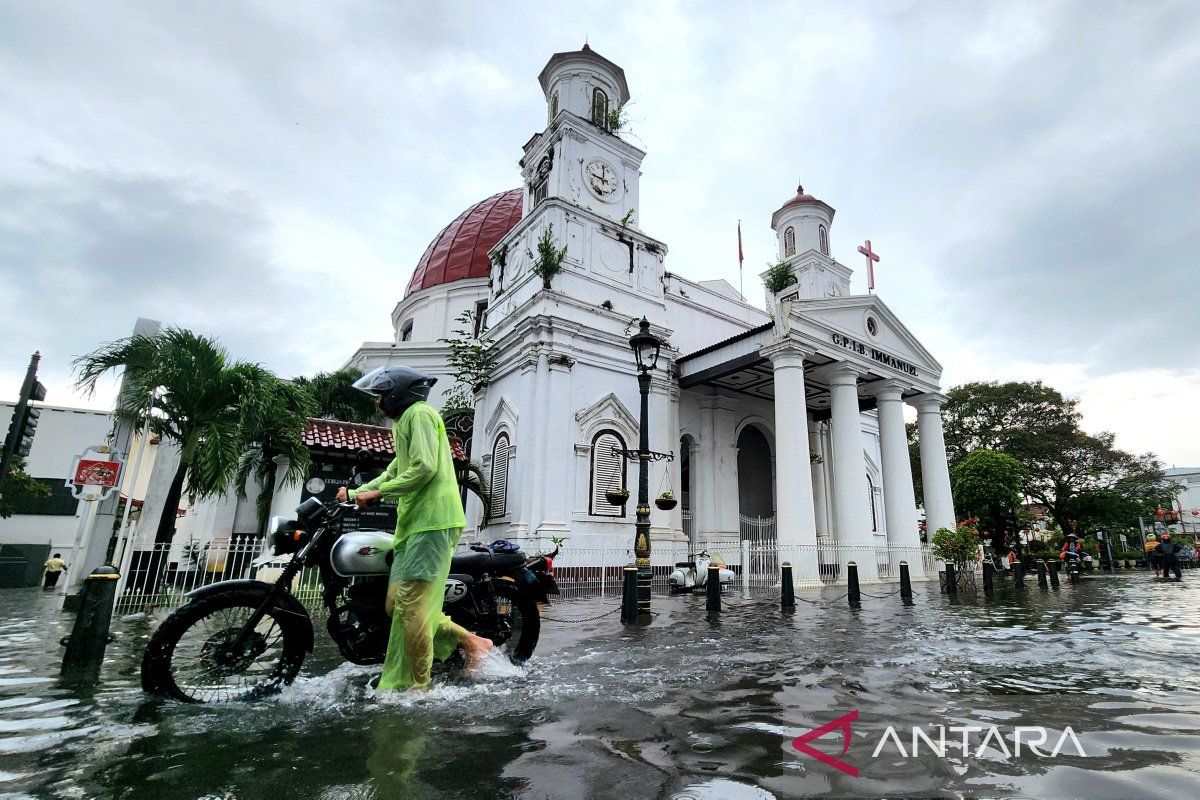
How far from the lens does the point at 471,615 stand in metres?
4.05

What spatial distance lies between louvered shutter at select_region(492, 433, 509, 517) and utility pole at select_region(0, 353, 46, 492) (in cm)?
1027

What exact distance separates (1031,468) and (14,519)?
50154mm

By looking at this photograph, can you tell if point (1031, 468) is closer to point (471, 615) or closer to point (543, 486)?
point (543, 486)

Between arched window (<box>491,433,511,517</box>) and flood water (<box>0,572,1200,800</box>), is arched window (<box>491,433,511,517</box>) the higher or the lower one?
the higher one

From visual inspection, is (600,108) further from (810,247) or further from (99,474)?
(99,474)

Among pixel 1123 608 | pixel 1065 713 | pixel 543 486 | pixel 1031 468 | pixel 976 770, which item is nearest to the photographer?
pixel 976 770

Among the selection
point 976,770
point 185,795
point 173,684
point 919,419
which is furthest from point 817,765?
point 919,419

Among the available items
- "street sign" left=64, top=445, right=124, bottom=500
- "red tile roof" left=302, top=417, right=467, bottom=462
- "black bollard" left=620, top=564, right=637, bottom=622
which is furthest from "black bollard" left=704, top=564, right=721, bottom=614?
"street sign" left=64, top=445, right=124, bottom=500

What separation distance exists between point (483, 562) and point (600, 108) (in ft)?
67.0

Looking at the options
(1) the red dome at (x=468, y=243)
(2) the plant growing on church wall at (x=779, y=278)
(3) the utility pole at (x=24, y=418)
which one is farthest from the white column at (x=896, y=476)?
(3) the utility pole at (x=24, y=418)

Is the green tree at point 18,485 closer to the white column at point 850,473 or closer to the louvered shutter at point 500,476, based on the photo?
the louvered shutter at point 500,476

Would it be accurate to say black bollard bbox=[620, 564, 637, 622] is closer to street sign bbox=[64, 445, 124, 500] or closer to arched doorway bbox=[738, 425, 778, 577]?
street sign bbox=[64, 445, 124, 500]

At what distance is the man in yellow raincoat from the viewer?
338 centimetres

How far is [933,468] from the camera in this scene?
64.0 ft
